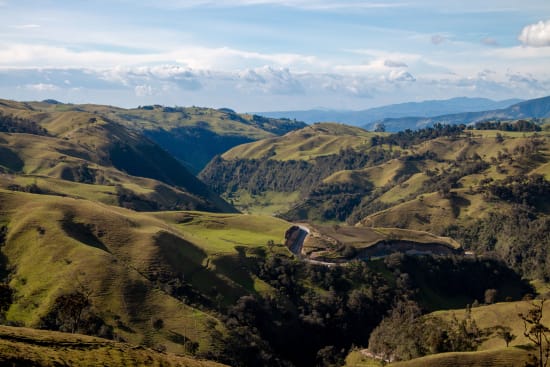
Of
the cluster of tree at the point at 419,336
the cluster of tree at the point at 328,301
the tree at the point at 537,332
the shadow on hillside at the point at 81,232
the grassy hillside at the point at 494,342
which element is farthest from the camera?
the shadow on hillside at the point at 81,232

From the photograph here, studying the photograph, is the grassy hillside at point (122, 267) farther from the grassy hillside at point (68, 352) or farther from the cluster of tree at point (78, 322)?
the grassy hillside at point (68, 352)

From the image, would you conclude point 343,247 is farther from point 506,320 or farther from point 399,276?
point 506,320

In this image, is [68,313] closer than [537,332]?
No

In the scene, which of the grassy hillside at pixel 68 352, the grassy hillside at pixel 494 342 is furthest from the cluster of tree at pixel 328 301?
the grassy hillside at pixel 68 352

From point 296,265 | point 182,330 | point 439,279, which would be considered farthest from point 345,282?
point 182,330

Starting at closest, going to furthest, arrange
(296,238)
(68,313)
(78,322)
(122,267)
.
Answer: (68,313) < (78,322) < (122,267) < (296,238)

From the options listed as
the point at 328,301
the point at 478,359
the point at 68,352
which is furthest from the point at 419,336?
the point at 68,352

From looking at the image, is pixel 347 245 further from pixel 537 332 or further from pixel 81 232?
pixel 537 332

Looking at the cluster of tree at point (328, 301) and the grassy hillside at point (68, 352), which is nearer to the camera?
the grassy hillside at point (68, 352)
